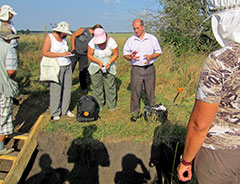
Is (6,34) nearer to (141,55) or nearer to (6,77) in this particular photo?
(6,77)

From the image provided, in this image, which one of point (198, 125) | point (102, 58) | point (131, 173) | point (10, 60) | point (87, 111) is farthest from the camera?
point (102, 58)

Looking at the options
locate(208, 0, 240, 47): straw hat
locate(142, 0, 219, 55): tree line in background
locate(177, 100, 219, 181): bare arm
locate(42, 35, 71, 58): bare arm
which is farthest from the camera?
locate(142, 0, 219, 55): tree line in background

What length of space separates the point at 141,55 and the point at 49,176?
9.11 ft

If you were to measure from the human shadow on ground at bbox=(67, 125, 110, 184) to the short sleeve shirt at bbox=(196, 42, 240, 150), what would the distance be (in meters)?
2.49

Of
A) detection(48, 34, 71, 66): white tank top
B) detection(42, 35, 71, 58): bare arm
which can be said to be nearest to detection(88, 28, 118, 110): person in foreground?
detection(48, 34, 71, 66): white tank top

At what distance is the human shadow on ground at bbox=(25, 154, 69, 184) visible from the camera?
3.45 meters

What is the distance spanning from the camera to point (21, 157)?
3.27 meters

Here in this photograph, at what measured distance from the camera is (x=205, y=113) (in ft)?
4.11

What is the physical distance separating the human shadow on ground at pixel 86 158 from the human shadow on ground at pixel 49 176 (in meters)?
0.14

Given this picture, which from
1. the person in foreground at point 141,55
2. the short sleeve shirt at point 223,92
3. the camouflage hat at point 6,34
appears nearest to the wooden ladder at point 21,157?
the camouflage hat at point 6,34

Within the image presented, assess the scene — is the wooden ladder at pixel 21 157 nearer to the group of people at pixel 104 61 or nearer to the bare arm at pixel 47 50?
the group of people at pixel 104 61

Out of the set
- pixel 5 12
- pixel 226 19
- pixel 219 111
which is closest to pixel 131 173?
pixel 219 111

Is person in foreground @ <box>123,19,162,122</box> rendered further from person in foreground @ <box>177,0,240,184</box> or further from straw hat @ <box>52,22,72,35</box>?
person in foreground @ <box>177,0,240,184</box>

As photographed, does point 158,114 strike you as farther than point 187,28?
No
